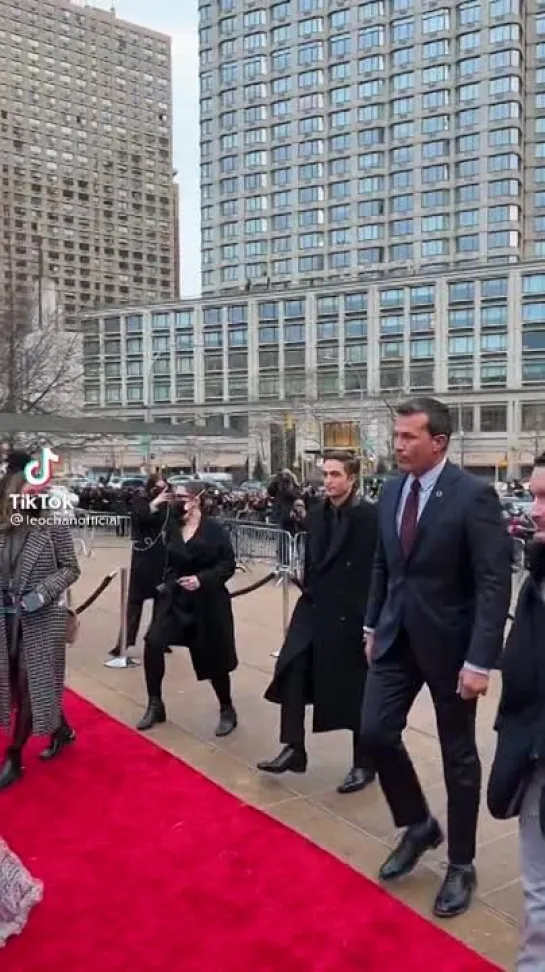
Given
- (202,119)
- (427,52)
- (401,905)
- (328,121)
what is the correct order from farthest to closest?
(202,119)
(328,121)
(427,52)
(401,905)

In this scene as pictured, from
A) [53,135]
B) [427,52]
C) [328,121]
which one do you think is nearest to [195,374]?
[328,121]

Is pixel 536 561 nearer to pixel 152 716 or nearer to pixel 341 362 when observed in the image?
pixel 152 716

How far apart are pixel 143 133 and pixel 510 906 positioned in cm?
→ 17587

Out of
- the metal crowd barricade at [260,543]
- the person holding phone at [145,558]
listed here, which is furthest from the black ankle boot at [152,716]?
the metal crowd barricade at [260,543]

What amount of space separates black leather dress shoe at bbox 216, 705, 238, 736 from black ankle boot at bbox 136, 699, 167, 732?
39 cm

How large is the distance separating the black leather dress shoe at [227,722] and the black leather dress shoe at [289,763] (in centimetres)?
90

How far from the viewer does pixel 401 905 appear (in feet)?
10.6

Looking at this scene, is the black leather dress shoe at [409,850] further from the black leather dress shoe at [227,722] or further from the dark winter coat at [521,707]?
the black leather dress shoe at [227,722]

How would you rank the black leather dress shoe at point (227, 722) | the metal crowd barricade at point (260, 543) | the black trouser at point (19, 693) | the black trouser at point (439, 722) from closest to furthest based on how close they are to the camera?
the black trouser at point (439, 722), the black trouser at point (19, 693), the black leather dress shoe at point (227, 722), the metal crowd barricade at point (260, 543)

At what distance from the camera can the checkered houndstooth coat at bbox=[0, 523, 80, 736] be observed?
450 centimetres

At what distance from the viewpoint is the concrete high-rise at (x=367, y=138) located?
293 ft

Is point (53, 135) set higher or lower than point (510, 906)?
higher

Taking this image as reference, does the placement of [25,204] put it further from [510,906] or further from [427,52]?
[510,906]

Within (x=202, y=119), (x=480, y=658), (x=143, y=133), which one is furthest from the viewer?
(x=143, y=133)
